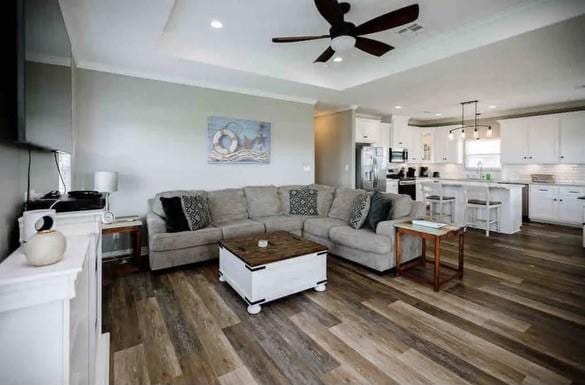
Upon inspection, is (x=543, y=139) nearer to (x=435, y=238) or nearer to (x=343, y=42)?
(x=435, y=238)

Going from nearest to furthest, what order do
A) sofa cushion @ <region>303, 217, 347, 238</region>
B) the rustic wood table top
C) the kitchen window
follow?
1. the rustic wood table top
2. sofa cushion @ <region>303, 217, 347, 238</region>
3. the kitchen window

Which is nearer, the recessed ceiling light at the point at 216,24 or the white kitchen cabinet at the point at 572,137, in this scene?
the recessed ceiling light at the point at 216,24

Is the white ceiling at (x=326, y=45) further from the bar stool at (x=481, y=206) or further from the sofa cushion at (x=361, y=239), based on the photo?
the sofa cushion at (x=361, y=239)

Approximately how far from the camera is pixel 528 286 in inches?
120

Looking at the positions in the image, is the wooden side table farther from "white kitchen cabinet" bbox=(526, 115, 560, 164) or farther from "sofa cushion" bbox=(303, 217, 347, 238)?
"white kitchen cabinet" bbox=(526, 115, 560, 164)

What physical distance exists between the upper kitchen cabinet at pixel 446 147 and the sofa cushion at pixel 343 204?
504 centimetres

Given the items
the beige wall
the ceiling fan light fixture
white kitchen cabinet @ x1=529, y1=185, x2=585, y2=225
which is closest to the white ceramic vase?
the ceiling fan light fixture

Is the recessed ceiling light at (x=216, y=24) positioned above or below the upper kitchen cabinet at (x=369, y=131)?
above

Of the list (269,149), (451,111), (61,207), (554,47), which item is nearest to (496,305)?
(554,47)

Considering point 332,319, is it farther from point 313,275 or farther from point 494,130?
point 494,130

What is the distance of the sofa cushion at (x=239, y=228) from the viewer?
12.6 feet

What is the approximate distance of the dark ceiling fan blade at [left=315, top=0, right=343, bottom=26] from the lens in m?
2.19

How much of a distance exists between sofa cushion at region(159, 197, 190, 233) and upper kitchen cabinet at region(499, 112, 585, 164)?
746 cm

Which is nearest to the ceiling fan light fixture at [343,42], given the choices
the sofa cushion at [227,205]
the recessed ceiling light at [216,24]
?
the recessed ceiling light at [216,24]
